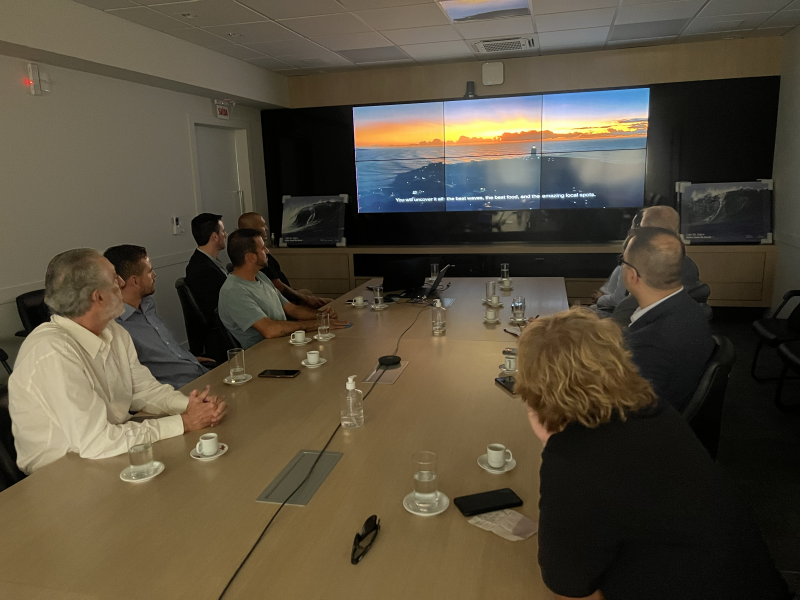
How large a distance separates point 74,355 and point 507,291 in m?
3.12

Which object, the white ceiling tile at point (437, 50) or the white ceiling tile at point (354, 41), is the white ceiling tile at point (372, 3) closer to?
the white ceiling tile at point (354, 41)

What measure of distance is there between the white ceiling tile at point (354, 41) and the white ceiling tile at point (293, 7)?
728 millimetres

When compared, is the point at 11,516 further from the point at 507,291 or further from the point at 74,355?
the point at 507,291

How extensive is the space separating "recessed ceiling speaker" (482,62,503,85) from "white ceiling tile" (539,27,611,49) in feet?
1.89

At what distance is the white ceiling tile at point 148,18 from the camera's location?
159 inches

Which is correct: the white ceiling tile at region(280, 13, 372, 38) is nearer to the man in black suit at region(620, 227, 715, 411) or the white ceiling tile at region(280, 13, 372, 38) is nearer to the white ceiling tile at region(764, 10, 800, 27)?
the man in black suit at region(620, 227, 715, 411)

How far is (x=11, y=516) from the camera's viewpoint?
4.85 feet

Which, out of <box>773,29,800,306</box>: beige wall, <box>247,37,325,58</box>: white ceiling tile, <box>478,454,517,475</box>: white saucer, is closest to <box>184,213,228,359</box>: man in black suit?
<box>247,37,325,58</box>: white ceiling tile

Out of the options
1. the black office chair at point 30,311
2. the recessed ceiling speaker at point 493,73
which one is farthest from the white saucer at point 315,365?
the recessed ceiling speaker at point 493,73

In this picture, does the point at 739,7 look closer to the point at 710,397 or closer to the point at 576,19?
the point at 576,19

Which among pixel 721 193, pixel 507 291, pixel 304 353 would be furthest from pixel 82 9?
pixel 721 193

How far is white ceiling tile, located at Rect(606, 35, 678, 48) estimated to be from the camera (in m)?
5.52

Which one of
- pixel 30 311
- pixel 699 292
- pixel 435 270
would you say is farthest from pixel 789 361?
pixel 30 311

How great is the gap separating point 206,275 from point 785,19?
5.15 meters
